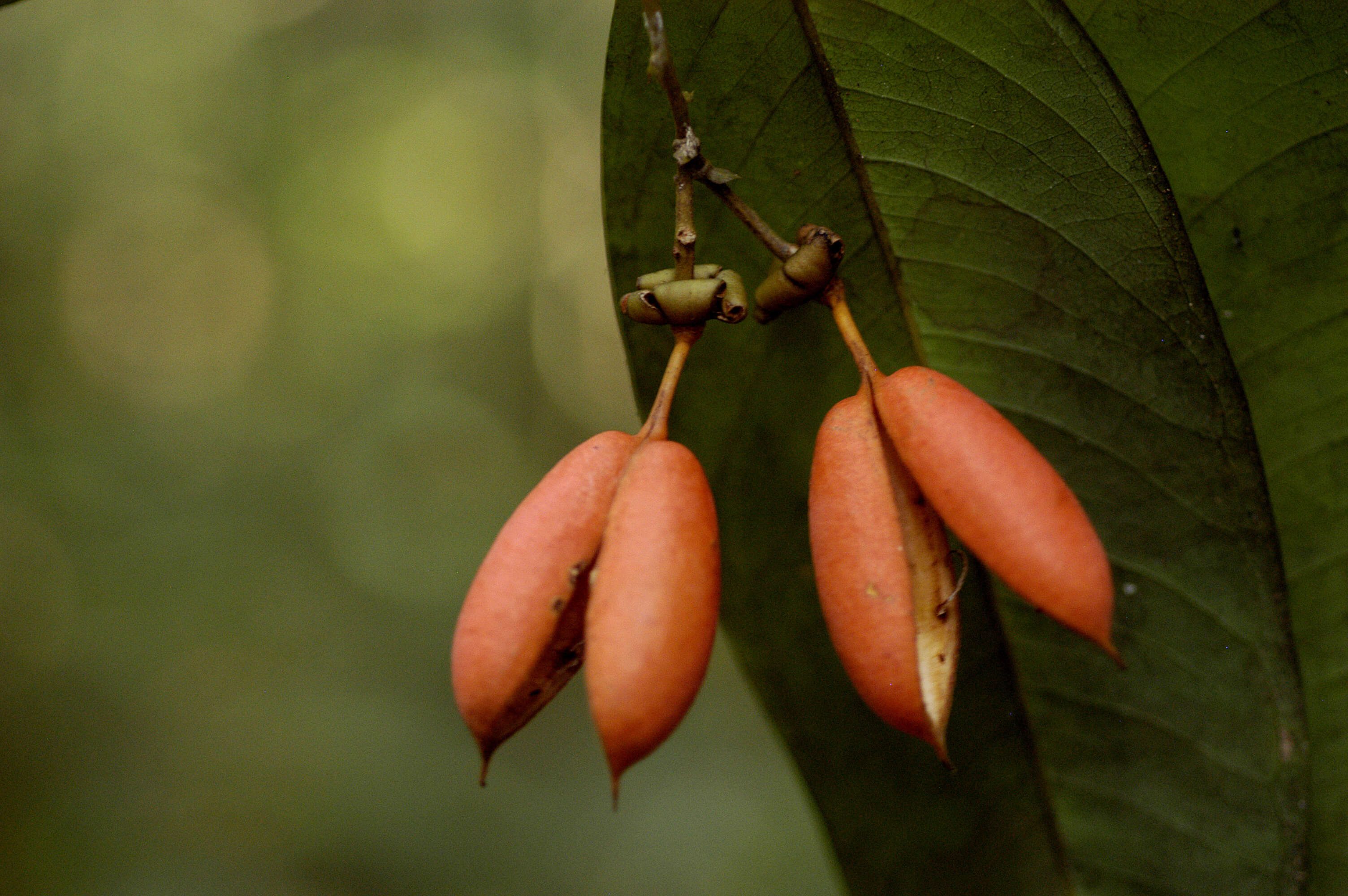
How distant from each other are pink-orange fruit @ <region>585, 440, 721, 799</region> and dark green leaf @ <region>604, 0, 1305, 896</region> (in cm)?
36

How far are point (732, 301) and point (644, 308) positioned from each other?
88 mm

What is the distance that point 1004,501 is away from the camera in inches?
27.2

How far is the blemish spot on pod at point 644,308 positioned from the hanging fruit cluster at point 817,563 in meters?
0.09

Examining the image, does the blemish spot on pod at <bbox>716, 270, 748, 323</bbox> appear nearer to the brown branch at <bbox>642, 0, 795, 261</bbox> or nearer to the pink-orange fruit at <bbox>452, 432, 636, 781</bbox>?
the brown branch at <bbox>642, 0, 795, 261</bbox>

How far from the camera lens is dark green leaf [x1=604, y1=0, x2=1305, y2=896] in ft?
2.92

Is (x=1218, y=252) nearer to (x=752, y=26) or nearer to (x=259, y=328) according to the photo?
(x=752, y=26)

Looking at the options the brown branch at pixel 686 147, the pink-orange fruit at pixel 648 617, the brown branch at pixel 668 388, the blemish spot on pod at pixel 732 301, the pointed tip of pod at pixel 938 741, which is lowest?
the pointed tip of pod at pixel 938 741

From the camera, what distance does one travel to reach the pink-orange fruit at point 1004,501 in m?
0.67

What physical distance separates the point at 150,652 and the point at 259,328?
6.69 ft

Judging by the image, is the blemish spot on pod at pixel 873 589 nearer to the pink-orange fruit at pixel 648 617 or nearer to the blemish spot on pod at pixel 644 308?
the pink-orange fruit at pixel 648 617

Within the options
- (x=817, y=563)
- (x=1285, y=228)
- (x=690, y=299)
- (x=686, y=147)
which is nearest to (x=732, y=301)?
(x=690, y=299)

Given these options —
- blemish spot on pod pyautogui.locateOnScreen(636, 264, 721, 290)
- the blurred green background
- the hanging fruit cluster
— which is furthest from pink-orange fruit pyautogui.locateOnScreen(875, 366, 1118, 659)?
the blurred green background

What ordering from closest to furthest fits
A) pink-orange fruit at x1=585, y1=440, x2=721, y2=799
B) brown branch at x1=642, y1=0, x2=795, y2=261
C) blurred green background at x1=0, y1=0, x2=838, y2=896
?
pink-orange fruit at x1=585, y1=440, x2=721, y2=799 → brown branch at x1=642, y1=0, x2=795, y2=261 → blurred green background at x1=0, y1=0, x2=838, y2=896

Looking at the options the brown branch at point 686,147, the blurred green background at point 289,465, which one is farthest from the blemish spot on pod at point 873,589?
the blurred green background at point 289,465
